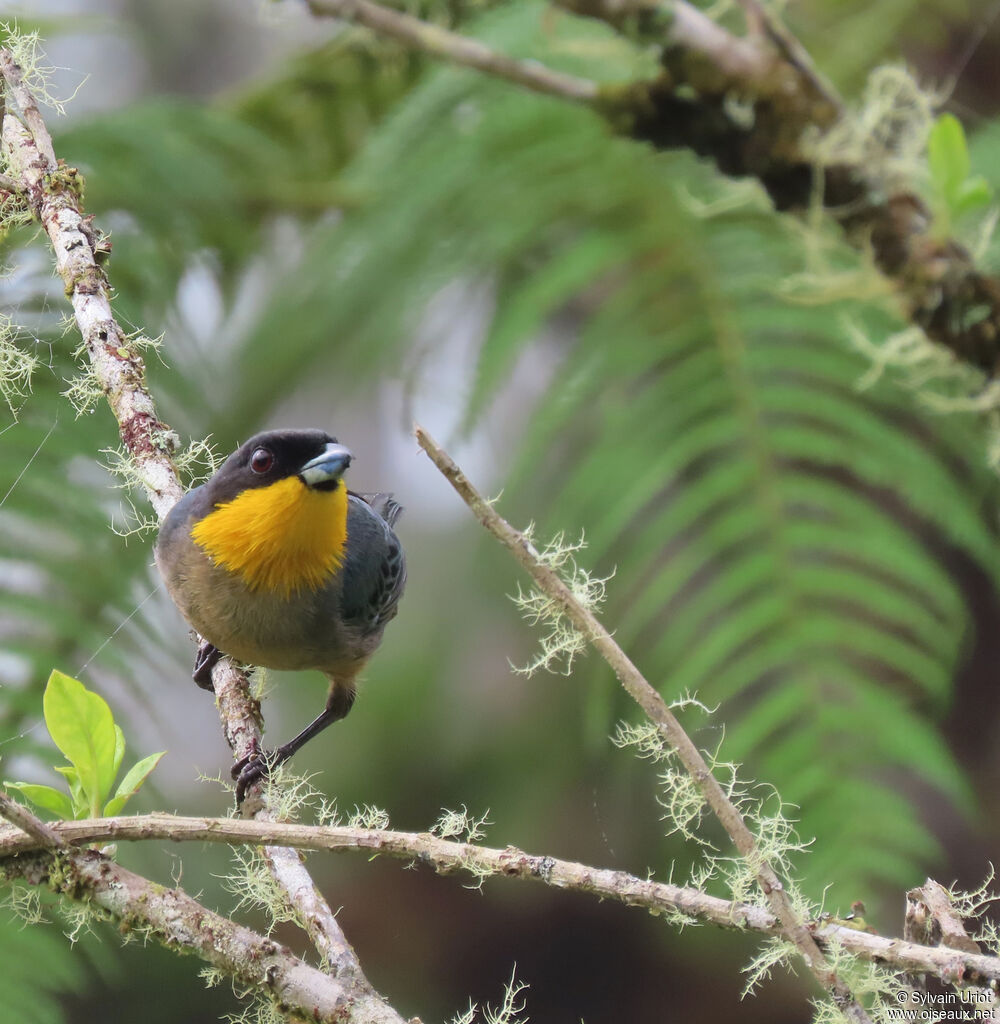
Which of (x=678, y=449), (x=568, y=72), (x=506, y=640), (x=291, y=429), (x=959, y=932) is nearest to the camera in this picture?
(x=959, y=932)

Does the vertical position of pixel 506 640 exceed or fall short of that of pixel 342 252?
it falls short

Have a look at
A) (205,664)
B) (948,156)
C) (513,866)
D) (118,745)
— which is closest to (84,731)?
(118,745)

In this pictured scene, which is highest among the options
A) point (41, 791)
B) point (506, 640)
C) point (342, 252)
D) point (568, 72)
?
point (568, 72)

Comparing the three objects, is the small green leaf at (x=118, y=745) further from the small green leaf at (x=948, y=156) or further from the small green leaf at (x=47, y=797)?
the small green leaf at (x=948, y=156)

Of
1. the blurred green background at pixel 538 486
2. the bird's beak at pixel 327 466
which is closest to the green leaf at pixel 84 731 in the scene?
the bird's beak at pixel 327 466

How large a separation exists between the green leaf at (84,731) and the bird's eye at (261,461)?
371mm

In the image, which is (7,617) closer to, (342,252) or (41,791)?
(342,252)

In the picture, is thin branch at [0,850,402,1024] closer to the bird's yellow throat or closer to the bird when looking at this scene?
the bird

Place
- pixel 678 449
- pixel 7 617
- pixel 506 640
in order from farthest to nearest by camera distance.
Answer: pixel 506 640
pixel 678 449
pixel 7 617

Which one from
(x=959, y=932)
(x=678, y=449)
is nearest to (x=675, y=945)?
(x=678, y=449)

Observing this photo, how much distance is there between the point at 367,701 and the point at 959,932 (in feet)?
6.08

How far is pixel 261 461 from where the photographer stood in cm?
96

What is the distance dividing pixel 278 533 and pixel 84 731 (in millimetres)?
421

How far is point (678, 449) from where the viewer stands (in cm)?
177
